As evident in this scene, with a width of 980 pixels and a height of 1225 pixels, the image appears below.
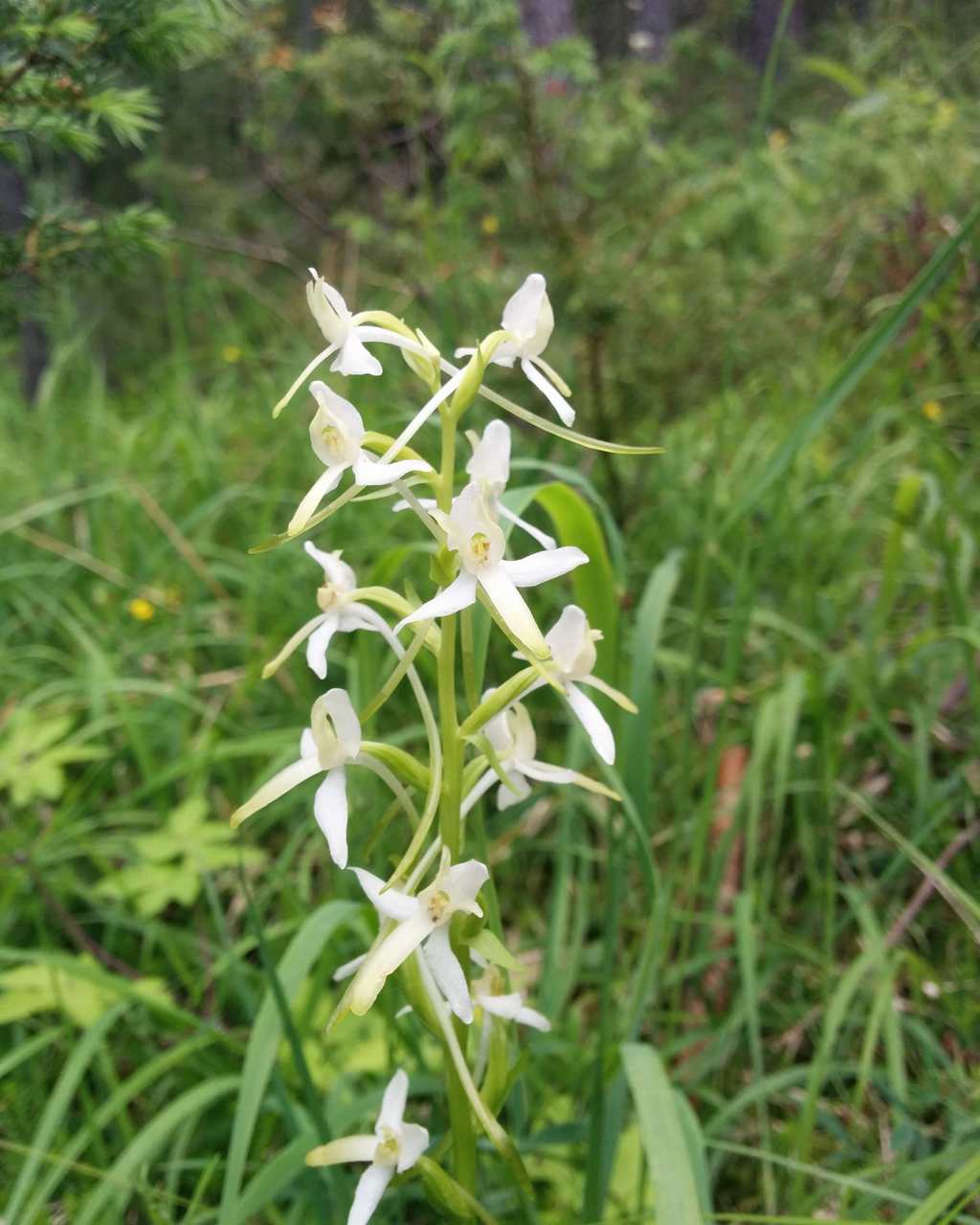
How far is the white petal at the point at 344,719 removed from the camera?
1020 mm

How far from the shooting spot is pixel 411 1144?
1068 mm

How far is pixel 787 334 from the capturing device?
266cm

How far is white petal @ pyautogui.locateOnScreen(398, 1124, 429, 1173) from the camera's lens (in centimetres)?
106

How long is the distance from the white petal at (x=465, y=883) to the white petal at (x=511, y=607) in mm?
217

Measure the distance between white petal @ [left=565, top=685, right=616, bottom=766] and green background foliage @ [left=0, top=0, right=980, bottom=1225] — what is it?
0.81ft

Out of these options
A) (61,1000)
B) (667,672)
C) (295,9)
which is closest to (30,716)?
(61,1000)

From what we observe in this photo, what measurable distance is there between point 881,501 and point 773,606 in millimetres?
570

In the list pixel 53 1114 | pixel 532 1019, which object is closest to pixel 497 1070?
pixel 532 1019

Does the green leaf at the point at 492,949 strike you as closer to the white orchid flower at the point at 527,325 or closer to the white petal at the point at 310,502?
the white petal at the point at 310,502

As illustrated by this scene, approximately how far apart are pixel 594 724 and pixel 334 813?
27 cm

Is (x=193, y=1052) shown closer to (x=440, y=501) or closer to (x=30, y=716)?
(x=30, y=716)

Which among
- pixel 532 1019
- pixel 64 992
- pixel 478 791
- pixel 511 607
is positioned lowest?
pixel 64 992

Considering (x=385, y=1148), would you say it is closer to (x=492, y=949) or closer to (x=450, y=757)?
(x=492, y=949)

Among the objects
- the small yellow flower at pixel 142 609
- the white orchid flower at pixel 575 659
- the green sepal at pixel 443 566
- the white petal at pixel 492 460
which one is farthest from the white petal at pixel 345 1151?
the small yellow flower at pixel 142 609
